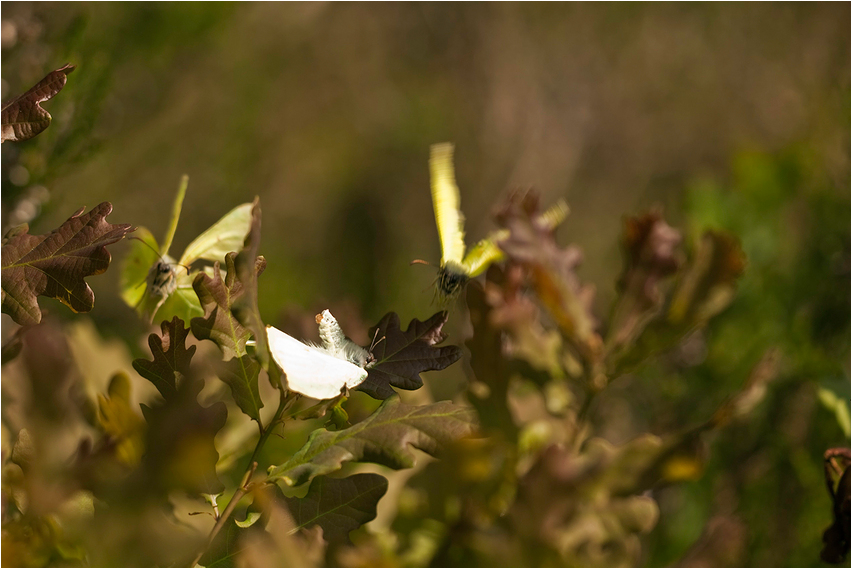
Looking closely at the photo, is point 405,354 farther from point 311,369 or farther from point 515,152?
point 515,152

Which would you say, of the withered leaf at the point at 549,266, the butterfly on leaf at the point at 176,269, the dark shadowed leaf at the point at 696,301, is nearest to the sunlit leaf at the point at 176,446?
the butterfly on leaf at the point at 176,269

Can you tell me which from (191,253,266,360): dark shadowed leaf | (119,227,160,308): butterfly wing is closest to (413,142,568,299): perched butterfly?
(191,253,266,360): dark shadowed leaf

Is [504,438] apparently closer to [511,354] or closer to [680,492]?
[511,354]

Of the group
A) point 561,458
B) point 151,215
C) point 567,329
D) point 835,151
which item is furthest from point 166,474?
point 151,215

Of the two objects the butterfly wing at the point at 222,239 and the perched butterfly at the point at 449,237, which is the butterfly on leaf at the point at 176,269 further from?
the perched butterfly at the point at 449,237

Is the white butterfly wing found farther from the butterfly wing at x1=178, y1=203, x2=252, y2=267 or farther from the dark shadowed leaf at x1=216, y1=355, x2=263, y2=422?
the butterfly wing at x1=178, y1=203, x2=252, y2=267
